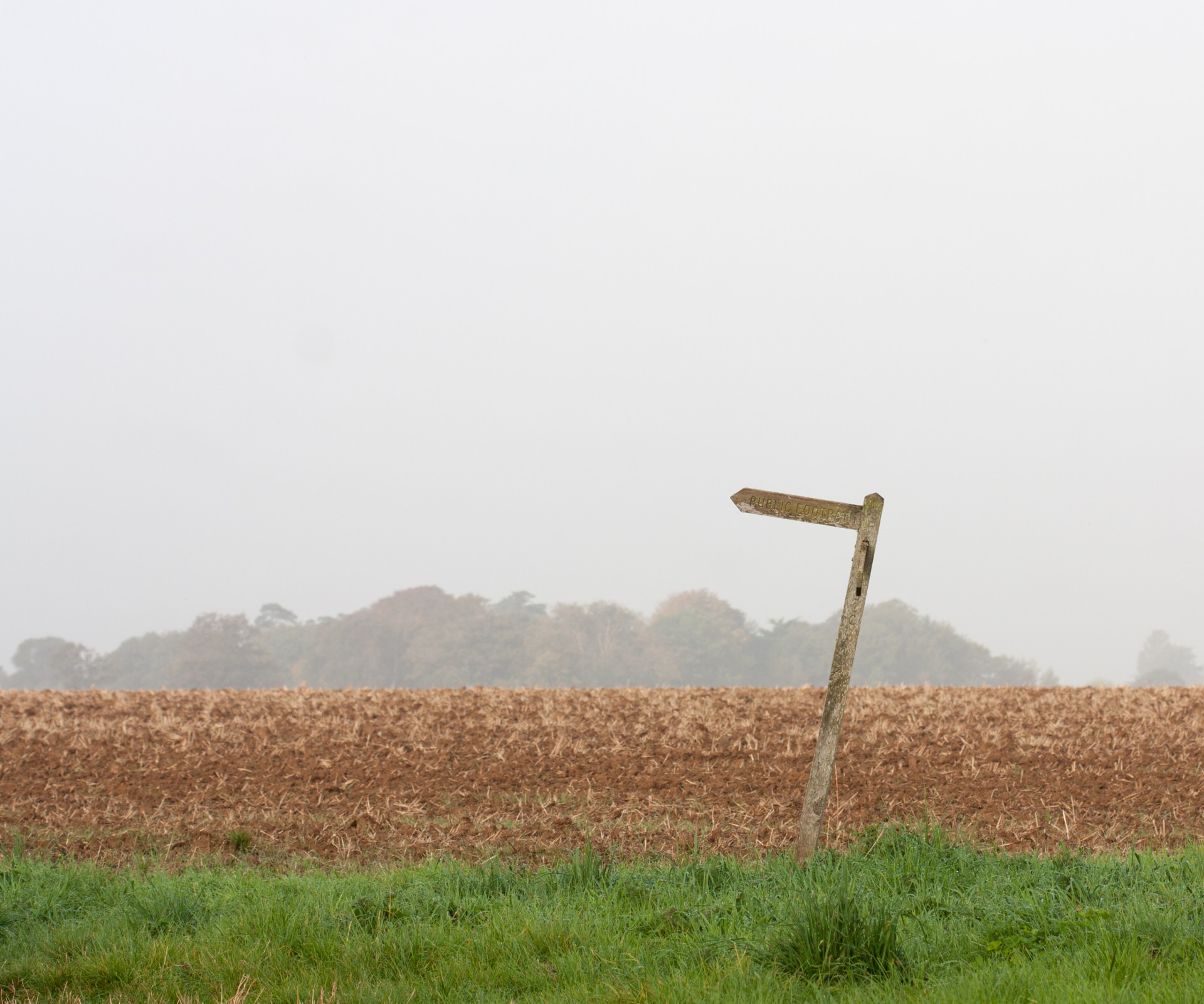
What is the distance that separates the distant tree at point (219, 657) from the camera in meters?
63.3

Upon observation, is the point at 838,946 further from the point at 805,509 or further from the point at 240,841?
the point at 240,841

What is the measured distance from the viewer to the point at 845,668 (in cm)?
768

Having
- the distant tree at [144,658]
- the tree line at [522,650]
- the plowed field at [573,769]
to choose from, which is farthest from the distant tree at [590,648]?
the plowed field at [573,769]

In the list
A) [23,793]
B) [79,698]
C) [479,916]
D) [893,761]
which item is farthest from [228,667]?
[479,916]

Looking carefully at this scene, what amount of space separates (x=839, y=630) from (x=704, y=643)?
67497 mm

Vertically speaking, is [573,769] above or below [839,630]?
below

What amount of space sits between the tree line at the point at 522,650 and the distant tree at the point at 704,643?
0.10 m

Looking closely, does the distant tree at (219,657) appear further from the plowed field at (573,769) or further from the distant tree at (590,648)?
the plowed field at (573,769)

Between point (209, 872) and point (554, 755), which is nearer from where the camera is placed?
point (209, 872)

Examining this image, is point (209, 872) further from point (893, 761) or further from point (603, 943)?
point (893, 761)

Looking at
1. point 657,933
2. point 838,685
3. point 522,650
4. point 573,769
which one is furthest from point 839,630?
point 522,650

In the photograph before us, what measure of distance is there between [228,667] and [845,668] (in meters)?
62.1

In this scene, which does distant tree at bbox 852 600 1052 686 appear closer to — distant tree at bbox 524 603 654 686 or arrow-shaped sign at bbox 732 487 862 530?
distant tree at bbox 524 603 654 686

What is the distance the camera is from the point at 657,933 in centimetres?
612
